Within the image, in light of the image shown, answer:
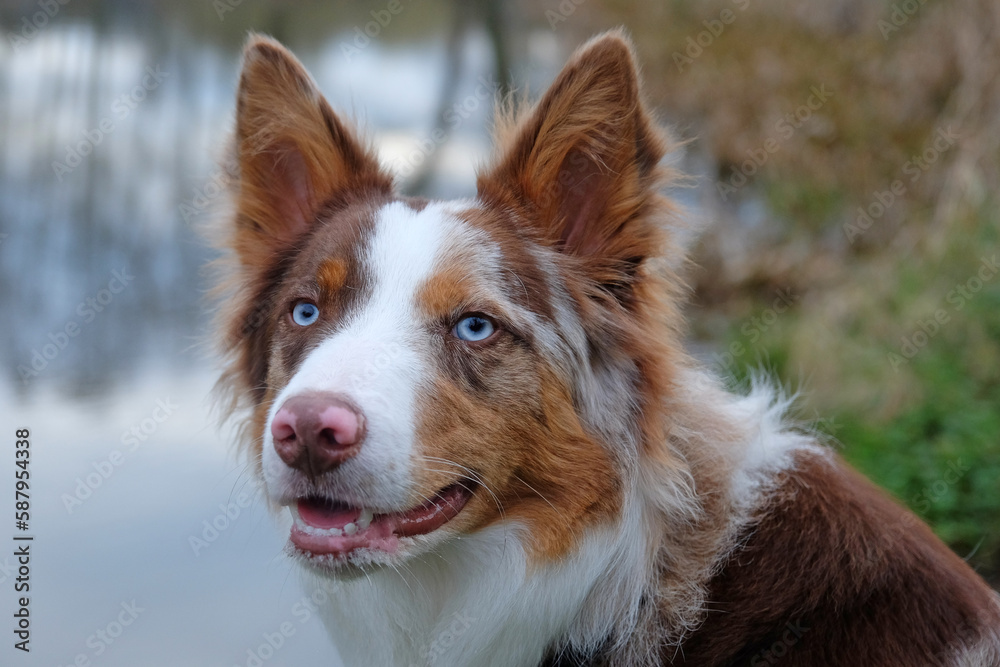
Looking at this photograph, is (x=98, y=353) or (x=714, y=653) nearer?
(x=714, y=653)

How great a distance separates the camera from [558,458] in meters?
3.06

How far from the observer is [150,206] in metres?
6.84

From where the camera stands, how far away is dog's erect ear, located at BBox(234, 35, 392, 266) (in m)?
3.52

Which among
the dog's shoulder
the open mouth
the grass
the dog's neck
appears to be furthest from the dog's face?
the grass

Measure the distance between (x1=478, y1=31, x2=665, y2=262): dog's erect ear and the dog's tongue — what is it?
1.35 m

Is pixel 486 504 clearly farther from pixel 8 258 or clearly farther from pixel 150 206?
pixel 150 206

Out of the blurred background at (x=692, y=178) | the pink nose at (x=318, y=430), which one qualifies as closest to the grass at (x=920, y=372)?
the blurred background at (x=692, y=178)

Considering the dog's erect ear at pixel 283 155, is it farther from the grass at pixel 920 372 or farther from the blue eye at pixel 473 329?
the grass at pixel 920 372

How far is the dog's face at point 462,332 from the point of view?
8.75 ft

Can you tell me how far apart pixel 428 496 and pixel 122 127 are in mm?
5095

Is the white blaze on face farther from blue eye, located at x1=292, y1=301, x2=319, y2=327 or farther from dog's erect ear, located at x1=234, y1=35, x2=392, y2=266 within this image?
dog's erect ear, located at x1=234, y1=35, x2=392, y2=266

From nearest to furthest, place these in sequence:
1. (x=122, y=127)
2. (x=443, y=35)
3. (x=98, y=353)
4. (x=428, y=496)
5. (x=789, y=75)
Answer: (x=428, y=496) < (x=98, y=353) < (x=122, y=127) < (x=443, y=35) < (x=789, y=75)

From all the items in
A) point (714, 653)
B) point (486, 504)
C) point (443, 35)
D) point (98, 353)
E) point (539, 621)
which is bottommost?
point (98, 353)

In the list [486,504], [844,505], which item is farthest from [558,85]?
[844,505]
